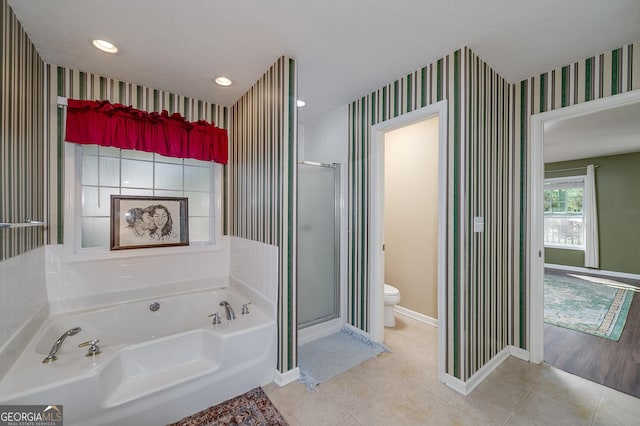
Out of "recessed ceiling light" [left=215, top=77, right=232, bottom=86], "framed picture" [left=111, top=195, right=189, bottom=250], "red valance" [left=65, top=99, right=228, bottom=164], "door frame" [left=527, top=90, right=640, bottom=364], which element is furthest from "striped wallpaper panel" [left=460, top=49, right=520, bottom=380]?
"framed picture" [left=111, top=195, right=189, bottom=250]

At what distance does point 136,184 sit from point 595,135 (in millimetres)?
6061

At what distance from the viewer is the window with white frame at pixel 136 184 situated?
230 cm

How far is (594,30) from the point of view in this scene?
5.54 ft

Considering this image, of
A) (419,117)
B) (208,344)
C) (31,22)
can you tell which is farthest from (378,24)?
(208,344)

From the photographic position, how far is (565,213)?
230 inches

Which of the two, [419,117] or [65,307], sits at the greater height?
[419,117]

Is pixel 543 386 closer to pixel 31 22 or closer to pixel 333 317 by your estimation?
pixel 333 317

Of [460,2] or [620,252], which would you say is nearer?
[460,2]

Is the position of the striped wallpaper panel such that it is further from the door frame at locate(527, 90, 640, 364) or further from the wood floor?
the wood floor

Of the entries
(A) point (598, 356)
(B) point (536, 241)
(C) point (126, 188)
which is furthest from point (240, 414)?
(A) point (598, 356)

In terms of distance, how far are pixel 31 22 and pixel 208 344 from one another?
2.35 m

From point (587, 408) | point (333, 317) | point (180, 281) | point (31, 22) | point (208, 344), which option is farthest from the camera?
point (333, 317)

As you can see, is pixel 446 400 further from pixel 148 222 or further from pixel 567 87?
pixel 148 222

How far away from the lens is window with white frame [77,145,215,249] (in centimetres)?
230
